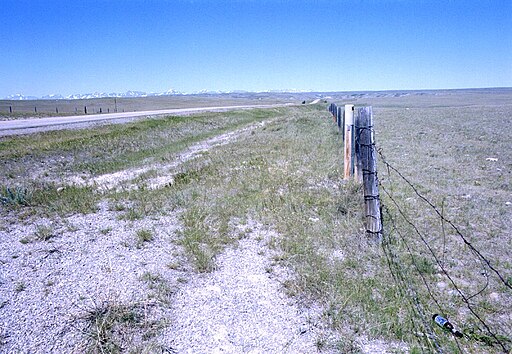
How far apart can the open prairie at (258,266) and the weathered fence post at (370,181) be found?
30 cm

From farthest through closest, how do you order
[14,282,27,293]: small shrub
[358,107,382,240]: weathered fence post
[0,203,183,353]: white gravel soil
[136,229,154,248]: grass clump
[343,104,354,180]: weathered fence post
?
[343,104,354,180]: weathered fence post, [136,229,154,248]: grass clump, [358,107,382,240]: weathered fence post, [14,282,27,293]: small shrub, [0,203,183,353]: white gravel soil

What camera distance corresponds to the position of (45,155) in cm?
1483

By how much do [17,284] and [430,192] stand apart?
26.0 ft

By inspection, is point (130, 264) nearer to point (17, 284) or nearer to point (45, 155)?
point (17, 284)

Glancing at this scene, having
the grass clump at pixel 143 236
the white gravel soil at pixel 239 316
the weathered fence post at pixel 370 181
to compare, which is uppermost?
the weathered fence post at pixel 370 181

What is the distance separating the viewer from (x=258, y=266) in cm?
450

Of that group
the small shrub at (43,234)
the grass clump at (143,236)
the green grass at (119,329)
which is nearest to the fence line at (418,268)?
the green grass at (119,329)

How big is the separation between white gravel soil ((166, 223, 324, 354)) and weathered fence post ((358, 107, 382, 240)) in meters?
1.73

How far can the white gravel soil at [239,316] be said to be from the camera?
3102 mm

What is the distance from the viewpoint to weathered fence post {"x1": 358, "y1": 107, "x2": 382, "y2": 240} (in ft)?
15.4

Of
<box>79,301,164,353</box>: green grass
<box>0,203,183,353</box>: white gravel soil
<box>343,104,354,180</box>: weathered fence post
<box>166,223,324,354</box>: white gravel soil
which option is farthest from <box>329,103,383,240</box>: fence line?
<box>79,301,164,353</box>: green grass

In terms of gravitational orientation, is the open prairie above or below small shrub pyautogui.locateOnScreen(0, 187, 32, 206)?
below

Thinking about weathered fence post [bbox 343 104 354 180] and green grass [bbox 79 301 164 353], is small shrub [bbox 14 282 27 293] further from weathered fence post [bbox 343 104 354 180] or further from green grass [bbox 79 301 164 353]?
weathered fence post [bbox 343 104 354 180]

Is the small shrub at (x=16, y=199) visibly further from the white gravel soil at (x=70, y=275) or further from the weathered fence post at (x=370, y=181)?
the weathered fence post at (x=370, y=181)
